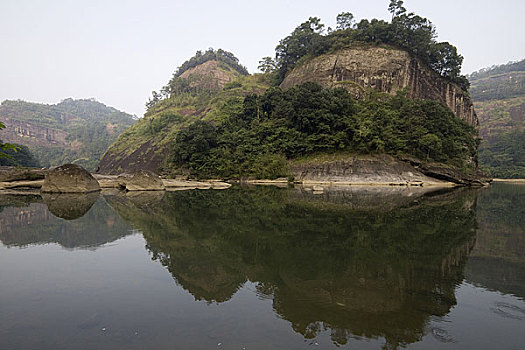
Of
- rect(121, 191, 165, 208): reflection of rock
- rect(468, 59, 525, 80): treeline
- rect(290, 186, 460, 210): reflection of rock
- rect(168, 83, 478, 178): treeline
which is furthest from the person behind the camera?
rect(468, 59, 525, 80): treeline

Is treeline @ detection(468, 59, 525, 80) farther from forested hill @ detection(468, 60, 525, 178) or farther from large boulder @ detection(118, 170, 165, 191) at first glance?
large boulder @ detection(118, 170, 165, 191)

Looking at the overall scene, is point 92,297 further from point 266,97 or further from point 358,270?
point 266,97

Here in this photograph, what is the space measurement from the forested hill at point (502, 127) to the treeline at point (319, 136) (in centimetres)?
3754

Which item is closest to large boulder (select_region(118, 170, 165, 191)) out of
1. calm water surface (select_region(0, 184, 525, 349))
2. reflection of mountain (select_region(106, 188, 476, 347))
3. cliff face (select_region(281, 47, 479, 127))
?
reflection of mountain (select_region(106, 188, 476, 347))

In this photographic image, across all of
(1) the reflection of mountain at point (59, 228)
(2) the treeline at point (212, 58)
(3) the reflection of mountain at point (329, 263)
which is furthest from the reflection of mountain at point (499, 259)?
(2) the treeline at point (212, 58)

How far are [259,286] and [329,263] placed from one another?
1843 mm

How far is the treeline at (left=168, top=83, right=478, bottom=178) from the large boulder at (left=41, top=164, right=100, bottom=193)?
19.9 m

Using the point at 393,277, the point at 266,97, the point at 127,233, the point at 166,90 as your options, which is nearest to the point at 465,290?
the point at 393,277

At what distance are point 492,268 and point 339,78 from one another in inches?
2157

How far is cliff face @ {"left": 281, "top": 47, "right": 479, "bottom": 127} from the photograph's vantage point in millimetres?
55406

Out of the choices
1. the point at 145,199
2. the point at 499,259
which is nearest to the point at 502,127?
the point at 499,259

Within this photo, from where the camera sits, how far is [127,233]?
9.37 m

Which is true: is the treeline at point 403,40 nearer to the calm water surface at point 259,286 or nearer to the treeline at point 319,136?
the treeline at point 319,136

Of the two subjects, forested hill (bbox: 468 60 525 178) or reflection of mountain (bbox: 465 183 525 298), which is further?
forested hill (bbox: 468 60 525 178)
